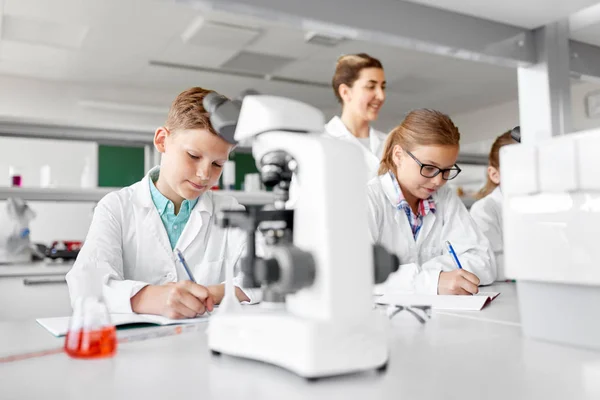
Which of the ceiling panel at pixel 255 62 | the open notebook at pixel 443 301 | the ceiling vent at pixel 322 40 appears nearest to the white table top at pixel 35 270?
the open notebook at pixel 443 301

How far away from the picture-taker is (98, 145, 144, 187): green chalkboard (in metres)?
5.44

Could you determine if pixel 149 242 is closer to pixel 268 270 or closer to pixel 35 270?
pixel 268 270

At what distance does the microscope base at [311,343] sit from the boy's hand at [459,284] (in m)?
0.72

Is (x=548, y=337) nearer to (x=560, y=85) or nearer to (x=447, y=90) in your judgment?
(x=560, y=85)

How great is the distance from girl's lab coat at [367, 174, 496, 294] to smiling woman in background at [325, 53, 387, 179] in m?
0.73

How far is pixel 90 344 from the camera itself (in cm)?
64

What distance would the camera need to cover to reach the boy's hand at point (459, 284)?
1.22 metres

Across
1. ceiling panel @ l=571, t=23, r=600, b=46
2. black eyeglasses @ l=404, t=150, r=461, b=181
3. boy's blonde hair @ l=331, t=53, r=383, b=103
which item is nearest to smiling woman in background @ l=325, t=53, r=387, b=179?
boy's blonde hair @ l=331, t=53, r=383, b=103

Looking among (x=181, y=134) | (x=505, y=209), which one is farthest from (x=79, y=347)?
(x=181, y=134)

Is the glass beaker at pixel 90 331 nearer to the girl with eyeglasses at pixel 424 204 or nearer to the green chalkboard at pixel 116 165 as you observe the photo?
the girl with eyeglasses at pixel 424 204

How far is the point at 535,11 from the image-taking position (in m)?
0.78

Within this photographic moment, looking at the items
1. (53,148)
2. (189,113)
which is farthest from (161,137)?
(53,148)

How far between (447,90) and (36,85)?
175 inches

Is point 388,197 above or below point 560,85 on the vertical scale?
below
